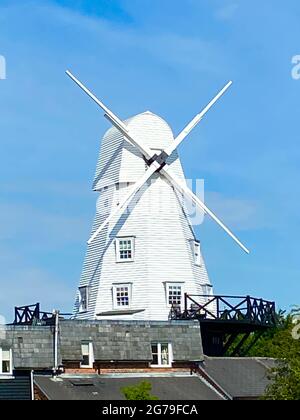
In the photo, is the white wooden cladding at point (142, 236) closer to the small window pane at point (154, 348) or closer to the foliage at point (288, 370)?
the small window pane at point (154, 348)

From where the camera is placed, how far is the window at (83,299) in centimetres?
4416

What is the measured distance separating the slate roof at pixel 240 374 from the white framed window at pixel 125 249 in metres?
6.90

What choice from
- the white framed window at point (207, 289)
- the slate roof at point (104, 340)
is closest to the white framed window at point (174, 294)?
the white framed window at point (207, 289)

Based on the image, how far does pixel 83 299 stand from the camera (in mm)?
44469

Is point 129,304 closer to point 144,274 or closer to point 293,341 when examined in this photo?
point 144,274

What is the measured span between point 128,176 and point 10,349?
13114 millimetres

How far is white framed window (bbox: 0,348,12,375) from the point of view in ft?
109

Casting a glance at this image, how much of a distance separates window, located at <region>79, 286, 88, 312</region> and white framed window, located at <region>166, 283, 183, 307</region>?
12.3 feet

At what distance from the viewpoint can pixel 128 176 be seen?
44.5 metres

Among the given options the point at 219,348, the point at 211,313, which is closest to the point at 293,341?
the point at 211,313

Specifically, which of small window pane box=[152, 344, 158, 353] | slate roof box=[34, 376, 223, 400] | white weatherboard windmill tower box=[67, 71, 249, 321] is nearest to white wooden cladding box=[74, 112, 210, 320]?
white weatherboard windmill tower box=[67, 71, 249, 321]

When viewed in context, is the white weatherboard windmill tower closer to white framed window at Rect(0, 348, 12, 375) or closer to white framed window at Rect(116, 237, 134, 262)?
white framed window at Rect(116, 237, 134, 262)

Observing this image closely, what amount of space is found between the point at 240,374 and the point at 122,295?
26.0 feet
